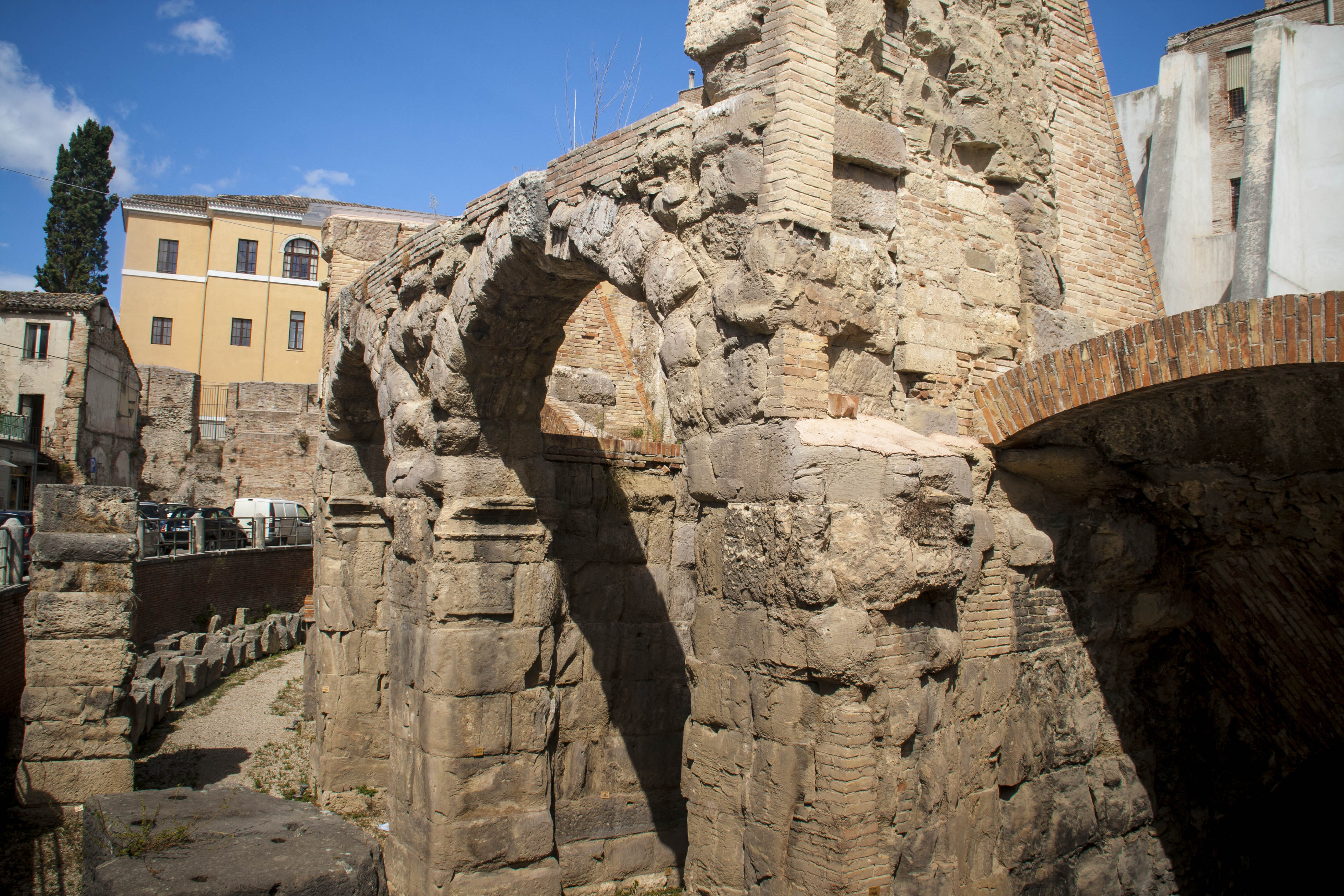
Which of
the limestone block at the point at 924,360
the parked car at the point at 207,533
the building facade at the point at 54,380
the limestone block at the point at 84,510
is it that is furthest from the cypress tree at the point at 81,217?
the limestone block at the point at 924,360

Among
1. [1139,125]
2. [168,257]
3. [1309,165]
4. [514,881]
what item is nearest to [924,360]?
[514,881]

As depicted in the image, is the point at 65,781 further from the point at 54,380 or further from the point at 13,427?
the point at 54,380

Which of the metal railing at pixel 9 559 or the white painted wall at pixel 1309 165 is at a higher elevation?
the white painted wall at pixel 1309 165

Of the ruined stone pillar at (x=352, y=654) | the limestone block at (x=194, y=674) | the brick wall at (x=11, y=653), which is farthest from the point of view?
the limestone block at (x=194, y=674)

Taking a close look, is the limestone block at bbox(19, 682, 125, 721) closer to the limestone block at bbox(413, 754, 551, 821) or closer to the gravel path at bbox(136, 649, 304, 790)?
the gravel path at bbox(136, 649, 304, 790)

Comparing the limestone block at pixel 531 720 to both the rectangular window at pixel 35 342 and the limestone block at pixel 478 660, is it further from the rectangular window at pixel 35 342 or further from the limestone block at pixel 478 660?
the rectangular window at pixel 35 342

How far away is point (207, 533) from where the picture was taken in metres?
17.6

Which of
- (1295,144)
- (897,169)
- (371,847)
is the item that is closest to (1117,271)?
(897,169)

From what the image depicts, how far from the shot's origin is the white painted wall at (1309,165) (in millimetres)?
11578

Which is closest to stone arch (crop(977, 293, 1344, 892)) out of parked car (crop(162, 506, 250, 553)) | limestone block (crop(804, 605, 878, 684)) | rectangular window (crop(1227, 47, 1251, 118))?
limestone block (crop(804, 605, 878, 684))

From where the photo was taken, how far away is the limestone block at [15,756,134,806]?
7.34 meters

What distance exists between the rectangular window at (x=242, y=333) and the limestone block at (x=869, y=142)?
1238 inches

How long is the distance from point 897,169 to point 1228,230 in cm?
1198

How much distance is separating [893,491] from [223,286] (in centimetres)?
3223
